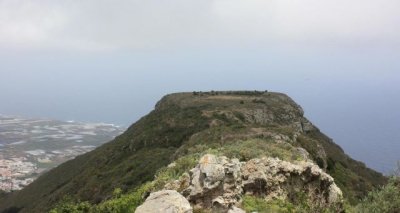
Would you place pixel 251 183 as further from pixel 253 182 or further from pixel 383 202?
pixel 383 202

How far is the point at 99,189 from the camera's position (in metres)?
50.2

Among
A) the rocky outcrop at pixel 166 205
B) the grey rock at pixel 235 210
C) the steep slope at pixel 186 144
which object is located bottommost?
→ the steep slope at pixel 186 144

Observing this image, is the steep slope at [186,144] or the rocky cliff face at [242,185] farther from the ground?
the rocky cliff face at [242,185]

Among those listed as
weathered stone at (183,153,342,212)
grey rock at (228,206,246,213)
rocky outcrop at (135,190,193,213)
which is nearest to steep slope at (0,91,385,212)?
weathered stone at (183,153,342,212)

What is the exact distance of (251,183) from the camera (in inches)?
794

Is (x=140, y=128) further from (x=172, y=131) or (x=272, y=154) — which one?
(x=272, y=154)

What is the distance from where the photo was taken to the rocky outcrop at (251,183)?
57.6 ft

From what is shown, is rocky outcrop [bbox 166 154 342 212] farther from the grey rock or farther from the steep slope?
the steep slope

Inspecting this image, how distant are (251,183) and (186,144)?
897 inches

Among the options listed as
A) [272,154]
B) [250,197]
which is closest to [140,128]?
[272,154]

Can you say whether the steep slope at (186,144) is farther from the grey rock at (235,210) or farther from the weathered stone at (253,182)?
the grey rock at (235,210)

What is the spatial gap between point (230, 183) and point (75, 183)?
153 feet

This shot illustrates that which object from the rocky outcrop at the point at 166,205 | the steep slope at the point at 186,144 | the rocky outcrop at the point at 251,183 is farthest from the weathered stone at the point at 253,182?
the steep slope at the point at 186,144

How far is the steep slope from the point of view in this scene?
43406mm
